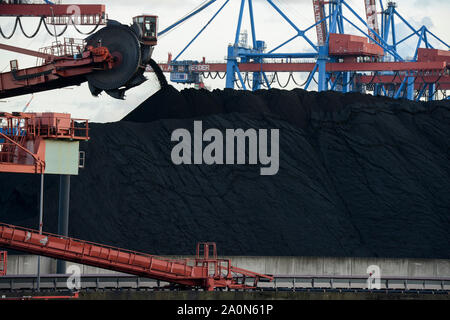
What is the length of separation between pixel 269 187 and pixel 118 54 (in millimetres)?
16703

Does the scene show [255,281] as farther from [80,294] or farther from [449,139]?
[449,139]

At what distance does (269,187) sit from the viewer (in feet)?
177

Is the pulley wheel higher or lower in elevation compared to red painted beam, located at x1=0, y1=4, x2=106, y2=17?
lower

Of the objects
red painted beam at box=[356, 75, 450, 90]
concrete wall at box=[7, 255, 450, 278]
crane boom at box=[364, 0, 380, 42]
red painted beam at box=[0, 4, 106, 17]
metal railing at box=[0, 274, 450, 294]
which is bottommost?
metal railing at box=[0, 274, 450, 294]

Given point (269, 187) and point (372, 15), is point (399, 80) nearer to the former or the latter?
point (372, 15)

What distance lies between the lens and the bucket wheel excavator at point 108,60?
133 ft

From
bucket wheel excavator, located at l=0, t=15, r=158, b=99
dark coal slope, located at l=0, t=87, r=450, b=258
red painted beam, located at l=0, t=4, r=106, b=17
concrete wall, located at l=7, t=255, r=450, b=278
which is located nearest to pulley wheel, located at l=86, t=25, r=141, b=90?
bucket wheel excavator, located at l=0, t=15, r=158, b=99

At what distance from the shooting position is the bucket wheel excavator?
40.5 metres

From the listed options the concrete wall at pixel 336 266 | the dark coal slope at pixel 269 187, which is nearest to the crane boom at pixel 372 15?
the dark coal slope at pixel 269 187

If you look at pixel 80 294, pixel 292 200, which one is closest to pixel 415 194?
pixel 292 200

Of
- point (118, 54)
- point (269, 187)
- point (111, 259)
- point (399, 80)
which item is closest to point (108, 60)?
point (118, 54)

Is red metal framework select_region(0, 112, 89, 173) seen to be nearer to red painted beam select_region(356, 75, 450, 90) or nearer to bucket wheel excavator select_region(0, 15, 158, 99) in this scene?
bucket wheel excavator select_region(0, 15, 158, 99)

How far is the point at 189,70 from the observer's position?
110812 mm

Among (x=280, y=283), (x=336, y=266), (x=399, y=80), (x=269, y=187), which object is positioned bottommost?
(x=280, y=283)
